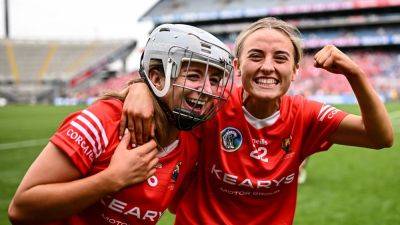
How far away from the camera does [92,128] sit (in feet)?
6.31

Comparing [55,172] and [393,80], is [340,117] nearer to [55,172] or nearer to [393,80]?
[55,172]

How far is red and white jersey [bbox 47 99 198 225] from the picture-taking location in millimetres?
1891

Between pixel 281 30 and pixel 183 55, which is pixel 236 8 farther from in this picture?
pixel 183 55

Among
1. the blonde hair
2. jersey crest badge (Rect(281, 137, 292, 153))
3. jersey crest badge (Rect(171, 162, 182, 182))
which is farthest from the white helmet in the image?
jersey crest badge (Rect(281, 137, 292, 153))

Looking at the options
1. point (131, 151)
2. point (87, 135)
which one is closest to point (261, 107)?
point (131, 151)

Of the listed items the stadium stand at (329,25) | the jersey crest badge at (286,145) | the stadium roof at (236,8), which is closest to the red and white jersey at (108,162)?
the jersey crest badge at (286,145)

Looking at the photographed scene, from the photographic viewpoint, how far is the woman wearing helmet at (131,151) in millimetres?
1850

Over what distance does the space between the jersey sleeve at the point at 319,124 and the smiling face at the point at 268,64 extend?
278 millimetres

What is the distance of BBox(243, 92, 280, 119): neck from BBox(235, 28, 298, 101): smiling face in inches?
4.6

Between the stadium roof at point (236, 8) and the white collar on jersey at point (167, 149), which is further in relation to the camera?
the stadium roof at point (236, 8)

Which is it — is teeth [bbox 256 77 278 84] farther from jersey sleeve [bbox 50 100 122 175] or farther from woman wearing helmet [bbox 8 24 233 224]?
jersey sleeve [bbox 50 100 122 175]

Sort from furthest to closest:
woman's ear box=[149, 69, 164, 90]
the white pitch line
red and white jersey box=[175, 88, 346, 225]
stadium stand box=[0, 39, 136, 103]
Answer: stadium stand box=[0, 39, 136, 103] < the white pitch line < red and white jersey box=[175, 88, 346, 225] < woman's ear box=[149, 69, 164, 90]

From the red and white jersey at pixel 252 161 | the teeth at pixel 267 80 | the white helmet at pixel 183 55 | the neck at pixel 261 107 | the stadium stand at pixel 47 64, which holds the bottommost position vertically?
the stadium stand at pixel 47 64

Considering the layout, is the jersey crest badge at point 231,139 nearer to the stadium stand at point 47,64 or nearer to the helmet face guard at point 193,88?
the helmet face guard at point 193,88
